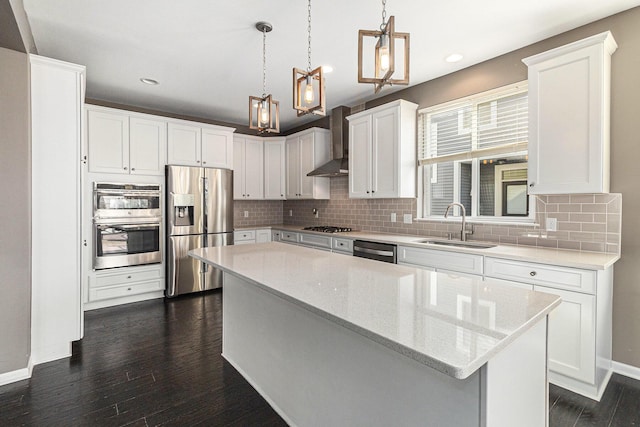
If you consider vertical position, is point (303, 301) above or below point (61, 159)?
below

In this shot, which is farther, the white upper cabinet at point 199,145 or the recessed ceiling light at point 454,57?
the white upper cabinet at point 199,145

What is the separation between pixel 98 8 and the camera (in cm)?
231

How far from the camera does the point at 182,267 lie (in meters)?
4.28

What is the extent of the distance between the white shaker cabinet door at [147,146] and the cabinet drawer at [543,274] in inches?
154

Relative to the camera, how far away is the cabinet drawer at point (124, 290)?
3.76m

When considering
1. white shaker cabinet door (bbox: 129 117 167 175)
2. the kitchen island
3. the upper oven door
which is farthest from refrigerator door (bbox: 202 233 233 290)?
the kitchen island

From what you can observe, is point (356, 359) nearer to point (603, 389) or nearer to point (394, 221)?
point (603, 389)

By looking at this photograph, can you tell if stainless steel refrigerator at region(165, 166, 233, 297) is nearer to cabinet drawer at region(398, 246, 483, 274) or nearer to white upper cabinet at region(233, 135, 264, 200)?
white upper cabinet at region(233, 135, 264, 200)

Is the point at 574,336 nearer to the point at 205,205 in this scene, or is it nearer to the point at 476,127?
the point at 476,127

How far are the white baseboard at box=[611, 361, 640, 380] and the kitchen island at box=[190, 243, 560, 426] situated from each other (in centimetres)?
170

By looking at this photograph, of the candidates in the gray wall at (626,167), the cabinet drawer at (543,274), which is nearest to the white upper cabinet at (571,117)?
the gray wall at (626,167)

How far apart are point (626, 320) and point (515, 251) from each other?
0.86m

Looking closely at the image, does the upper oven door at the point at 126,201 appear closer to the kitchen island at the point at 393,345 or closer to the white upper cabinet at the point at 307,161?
the white upper cabinet at the point at 307,161

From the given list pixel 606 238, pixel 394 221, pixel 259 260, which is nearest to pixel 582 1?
pixel 606 238
